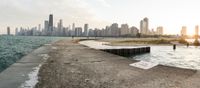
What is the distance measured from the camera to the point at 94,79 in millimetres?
12062

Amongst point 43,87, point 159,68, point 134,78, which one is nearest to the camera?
point 43,87

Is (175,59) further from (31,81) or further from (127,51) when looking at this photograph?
(31,81)

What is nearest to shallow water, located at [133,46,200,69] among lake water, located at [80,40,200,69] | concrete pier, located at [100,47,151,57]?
lake water, located at [80,40,200,69]

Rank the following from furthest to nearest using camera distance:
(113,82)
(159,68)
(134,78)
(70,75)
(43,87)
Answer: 1. (159,68)
2. (70,75)
3. (134,78)
4. (113,82)
5. (43,87)

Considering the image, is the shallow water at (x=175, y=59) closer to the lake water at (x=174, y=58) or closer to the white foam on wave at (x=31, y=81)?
the lake water at (x=174, y=58)

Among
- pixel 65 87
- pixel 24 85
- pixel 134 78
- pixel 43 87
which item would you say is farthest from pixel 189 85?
pixel 24 85

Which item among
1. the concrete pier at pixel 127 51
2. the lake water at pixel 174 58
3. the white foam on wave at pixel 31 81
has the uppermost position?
the white foam on wave at pixel 31 81

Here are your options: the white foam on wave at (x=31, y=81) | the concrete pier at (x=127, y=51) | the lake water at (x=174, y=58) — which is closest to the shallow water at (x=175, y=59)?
the lake water at (x=174, y=58)

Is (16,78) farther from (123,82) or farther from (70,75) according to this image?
(123,82)

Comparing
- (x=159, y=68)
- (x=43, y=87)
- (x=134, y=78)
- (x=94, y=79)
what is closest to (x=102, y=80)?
(x=94, y=79)

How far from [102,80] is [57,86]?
2.23m

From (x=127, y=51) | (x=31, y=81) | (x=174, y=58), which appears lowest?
(x=174, y=58)

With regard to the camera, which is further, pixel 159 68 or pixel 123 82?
pixel 159 68

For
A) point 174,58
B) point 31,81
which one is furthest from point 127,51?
point 31,81
